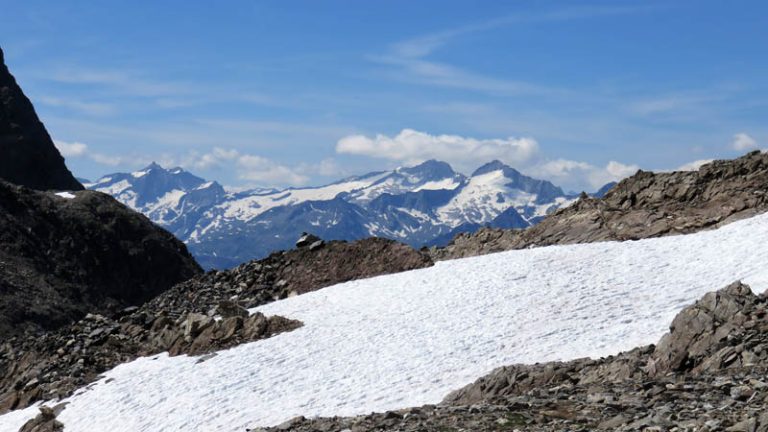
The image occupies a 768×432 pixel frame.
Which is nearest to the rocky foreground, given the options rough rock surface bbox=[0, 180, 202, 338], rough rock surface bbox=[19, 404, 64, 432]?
rough rock surface bbox=[19, 404, 64, 432]

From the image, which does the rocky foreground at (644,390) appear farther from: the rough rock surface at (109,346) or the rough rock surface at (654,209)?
the rough rock surface at (654,209)

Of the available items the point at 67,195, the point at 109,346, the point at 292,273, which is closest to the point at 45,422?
the point at 109,346

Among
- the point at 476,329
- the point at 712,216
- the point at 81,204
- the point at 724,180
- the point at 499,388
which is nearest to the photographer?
the point at 499,388

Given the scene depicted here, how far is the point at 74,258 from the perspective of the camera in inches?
4717

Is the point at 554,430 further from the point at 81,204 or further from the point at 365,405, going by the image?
the point at 81,204

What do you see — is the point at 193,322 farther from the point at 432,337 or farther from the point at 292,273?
the point at 432,337

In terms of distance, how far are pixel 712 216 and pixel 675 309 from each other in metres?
12.4

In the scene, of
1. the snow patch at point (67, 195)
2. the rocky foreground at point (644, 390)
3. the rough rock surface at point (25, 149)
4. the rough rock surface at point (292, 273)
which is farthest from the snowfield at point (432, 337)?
the rough rock surface at point (25, 149)

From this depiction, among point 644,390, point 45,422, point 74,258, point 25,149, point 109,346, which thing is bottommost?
point 45,422

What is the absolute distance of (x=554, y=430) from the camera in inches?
675

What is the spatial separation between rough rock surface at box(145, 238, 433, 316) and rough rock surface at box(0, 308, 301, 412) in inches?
157

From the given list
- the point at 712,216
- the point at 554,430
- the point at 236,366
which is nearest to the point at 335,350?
the point at 236,366

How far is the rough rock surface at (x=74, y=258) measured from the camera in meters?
94.6

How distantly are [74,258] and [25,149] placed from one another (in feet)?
233
